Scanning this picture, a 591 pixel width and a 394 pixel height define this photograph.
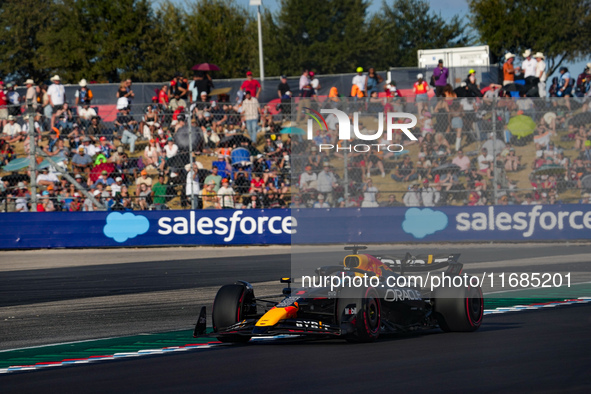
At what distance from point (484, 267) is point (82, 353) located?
27.7 feet

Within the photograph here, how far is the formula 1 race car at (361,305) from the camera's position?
718 cm

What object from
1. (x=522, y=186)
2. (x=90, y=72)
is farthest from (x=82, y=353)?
(x=90, y=72)

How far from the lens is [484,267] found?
14.4m

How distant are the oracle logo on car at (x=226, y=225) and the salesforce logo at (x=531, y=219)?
384 cm

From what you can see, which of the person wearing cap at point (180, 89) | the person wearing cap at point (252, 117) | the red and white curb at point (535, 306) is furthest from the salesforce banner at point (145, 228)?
the red and white curb at point (535, 306)

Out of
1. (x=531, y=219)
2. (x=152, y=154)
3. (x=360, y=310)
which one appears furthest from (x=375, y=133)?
(x=152, y=154)

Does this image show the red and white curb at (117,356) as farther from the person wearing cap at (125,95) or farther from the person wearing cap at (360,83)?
the person wearing cap at (360,83)

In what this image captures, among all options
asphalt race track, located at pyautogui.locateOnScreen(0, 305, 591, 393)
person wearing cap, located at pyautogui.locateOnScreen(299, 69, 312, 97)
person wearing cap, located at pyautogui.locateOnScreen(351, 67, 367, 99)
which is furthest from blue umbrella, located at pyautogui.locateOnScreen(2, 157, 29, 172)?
asphalt race track, located at pyautogui.locateOnScreen(0, 305, 591, 393)

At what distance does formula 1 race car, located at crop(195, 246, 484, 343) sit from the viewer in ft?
23.6

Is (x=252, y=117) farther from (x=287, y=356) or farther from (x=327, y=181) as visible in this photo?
(x=287, y=356)

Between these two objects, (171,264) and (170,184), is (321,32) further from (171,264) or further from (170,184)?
(171,264)

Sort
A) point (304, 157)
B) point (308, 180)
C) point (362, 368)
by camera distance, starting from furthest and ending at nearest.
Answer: point (308, 180)
point (304, 157)
point (362, 368)

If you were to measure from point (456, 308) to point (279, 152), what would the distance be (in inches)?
474

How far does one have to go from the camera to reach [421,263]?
805cm
